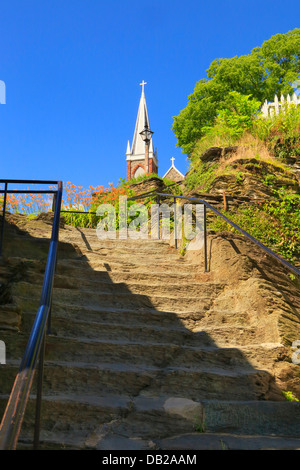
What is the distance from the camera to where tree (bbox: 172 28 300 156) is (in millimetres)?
22141

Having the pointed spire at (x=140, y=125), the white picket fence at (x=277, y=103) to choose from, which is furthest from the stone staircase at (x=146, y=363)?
the pointed spire at (x=140, y=125)

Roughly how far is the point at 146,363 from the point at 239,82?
21.3 meters

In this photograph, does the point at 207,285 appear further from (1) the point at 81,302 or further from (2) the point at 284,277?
(1) the point at 81,302

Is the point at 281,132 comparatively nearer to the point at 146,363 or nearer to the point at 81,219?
the point at 81,219

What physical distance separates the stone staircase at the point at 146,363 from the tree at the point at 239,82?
17782mm

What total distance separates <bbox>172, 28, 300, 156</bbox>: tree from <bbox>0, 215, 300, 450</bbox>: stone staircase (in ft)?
58.3

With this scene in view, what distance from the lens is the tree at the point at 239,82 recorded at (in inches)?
872

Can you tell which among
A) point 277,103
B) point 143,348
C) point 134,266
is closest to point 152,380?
point 143,348

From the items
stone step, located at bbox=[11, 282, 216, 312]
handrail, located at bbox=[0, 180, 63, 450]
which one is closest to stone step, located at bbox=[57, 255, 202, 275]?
stone step, located at bbox=[11, 282, 216, 312]

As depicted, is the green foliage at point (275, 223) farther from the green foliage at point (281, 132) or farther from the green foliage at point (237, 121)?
the green foliage at point (237, 121)

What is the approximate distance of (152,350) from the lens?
11.9ft

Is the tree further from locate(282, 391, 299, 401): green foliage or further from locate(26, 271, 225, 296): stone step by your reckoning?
locate(282, 391, 299, 401): green foliage

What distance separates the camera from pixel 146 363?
3.51 metres
